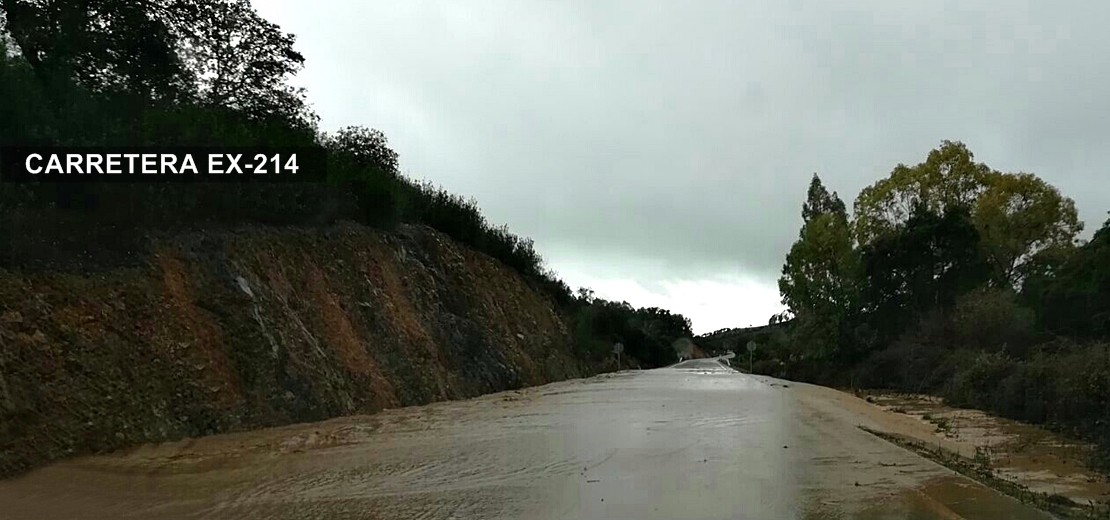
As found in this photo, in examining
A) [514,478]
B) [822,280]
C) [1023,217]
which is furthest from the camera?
[822,280]

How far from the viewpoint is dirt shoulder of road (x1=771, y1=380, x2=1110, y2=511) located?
1110 centimetres

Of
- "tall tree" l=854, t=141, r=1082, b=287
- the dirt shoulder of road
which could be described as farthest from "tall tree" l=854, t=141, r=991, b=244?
the dirt shoulder of road

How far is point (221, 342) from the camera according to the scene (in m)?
17.1

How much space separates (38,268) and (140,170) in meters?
4.43

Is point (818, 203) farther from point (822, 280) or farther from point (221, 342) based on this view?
point (221, 342)

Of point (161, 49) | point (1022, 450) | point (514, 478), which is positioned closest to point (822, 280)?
point (1022, 450)

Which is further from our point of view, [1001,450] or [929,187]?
[929,187]

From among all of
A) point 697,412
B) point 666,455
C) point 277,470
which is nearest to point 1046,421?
point 697,412

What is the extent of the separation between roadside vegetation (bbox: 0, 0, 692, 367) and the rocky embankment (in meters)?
0.73

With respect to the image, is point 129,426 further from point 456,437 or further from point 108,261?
point 456,437

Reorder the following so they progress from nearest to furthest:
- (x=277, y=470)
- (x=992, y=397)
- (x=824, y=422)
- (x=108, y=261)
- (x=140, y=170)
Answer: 1. (x=277, y=470)
2. (x=108, y=261)
3. (x=140, y=170)
4. (x=824, y=422)
5. (x=992, y=397)

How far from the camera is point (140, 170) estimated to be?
1766 centimetres

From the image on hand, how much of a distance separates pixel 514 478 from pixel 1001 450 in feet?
33.9

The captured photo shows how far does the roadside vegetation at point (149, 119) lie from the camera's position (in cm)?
1584
